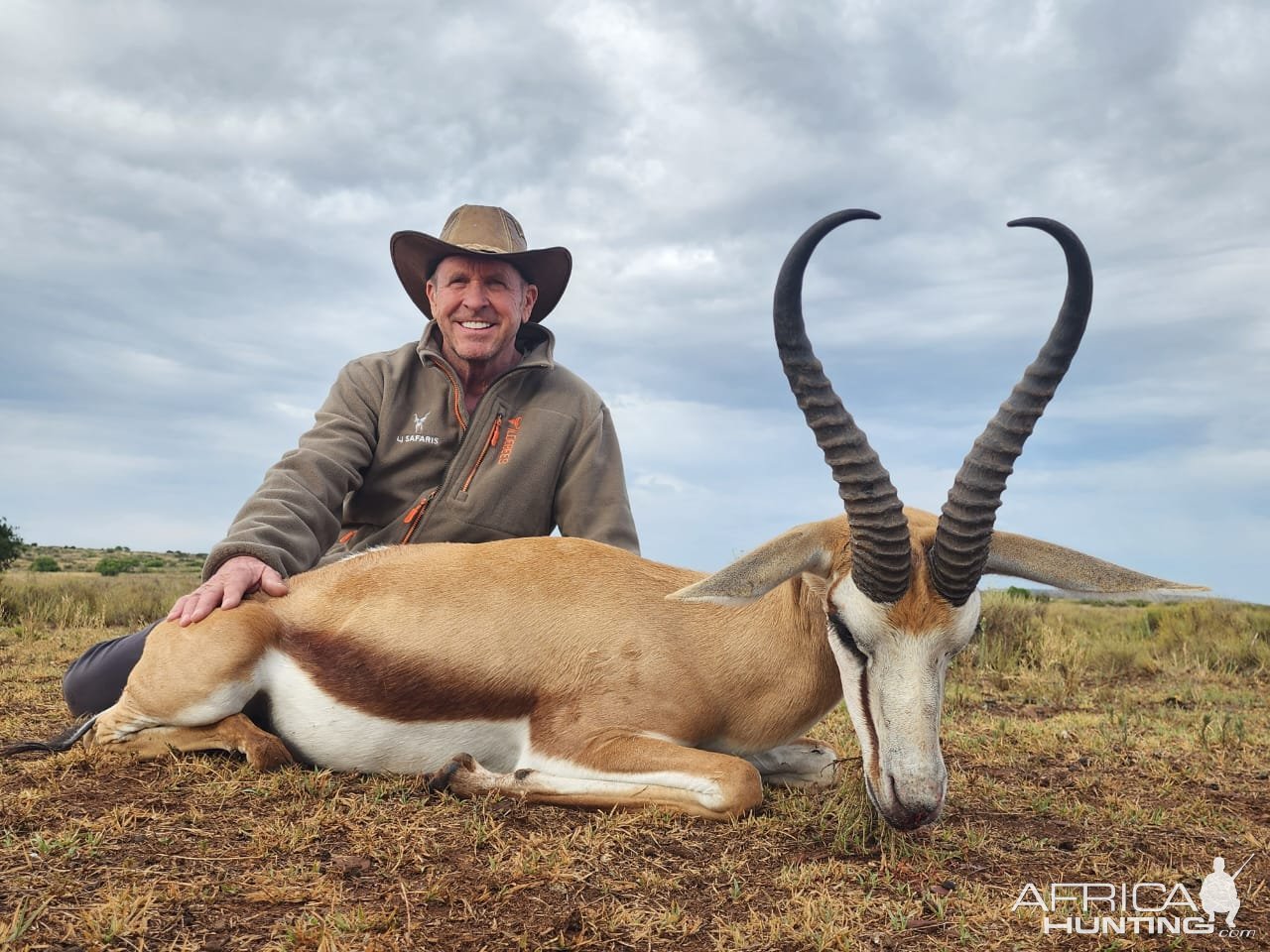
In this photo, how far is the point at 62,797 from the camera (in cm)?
424

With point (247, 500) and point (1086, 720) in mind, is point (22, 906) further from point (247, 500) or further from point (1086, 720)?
point (1086, 720)

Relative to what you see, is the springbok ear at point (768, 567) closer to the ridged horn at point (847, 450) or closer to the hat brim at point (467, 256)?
the ridged horn at point (847, 450)

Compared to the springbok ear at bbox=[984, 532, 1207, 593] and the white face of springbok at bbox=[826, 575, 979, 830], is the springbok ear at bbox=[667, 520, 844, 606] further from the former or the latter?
the springbok ear at bbox=[984, 532, 1207, 593]

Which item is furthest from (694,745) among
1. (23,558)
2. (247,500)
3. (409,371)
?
(23,558)

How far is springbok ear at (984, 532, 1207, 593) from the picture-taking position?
4.01 meters

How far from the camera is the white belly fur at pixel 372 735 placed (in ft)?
14.9

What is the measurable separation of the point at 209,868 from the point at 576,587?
77.9 inches

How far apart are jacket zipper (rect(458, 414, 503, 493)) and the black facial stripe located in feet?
12.1

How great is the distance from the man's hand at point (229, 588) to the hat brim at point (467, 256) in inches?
116

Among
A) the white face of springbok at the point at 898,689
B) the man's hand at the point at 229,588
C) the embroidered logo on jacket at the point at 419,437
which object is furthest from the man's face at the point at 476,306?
the white face of springbok at the point at 898,689

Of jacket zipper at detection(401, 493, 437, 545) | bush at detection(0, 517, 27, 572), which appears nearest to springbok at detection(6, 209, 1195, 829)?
jacket zipper at detection(401, 493, 437, 545)

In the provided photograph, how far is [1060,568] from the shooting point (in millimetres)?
4113

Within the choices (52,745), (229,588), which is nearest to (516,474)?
(229,588)

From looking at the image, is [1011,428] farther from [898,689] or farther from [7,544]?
[7,544]
